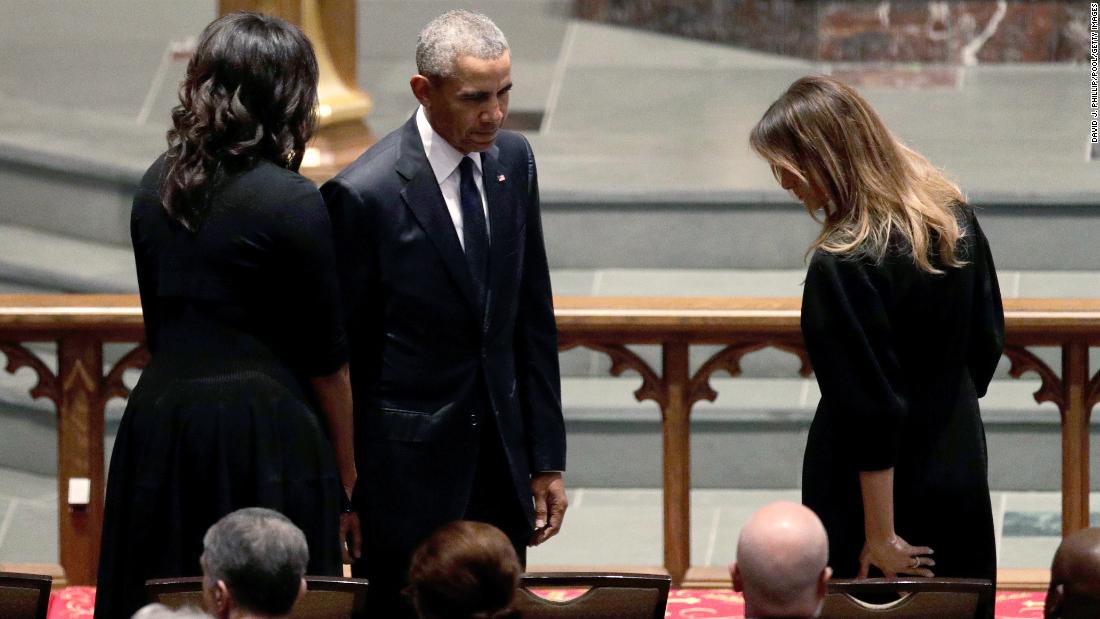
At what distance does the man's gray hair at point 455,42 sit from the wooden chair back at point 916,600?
1.00 m

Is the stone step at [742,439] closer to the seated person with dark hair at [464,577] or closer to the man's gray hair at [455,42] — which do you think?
the man's gray hair at [455,42]

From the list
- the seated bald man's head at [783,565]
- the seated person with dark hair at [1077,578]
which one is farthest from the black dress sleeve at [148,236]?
the seated person with dark hair at [1077,578]

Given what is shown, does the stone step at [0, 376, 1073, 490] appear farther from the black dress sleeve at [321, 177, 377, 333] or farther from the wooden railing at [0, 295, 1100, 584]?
the black dress sleeve at [321, 177, 377, 333]

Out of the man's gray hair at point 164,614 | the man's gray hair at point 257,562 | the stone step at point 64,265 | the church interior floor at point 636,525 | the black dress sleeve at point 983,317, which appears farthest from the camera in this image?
the stone step at point 64,265

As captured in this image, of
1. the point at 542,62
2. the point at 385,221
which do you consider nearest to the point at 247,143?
the point at 385,221

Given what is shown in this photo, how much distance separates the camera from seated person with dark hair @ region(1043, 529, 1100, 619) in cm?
251

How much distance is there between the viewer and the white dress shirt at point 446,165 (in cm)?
314

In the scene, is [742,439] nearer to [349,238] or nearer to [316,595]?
[349,238]

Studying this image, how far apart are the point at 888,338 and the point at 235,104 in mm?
1057

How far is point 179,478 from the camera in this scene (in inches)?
118

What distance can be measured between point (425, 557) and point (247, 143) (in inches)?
31.2

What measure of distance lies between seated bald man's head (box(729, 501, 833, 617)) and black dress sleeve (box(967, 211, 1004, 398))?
759 mm

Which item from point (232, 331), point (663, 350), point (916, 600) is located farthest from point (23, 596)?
point (663, 350)

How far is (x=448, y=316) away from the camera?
314 centimetres
